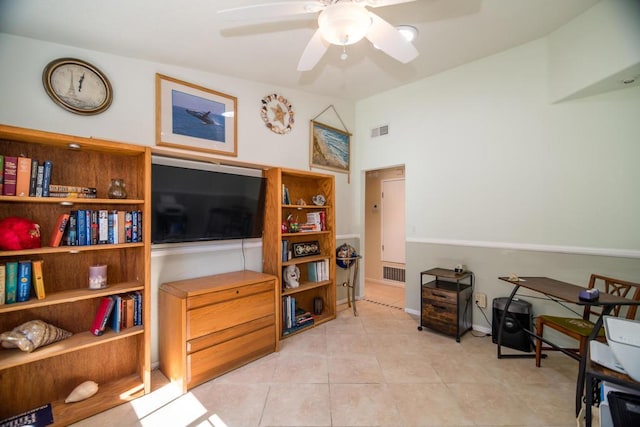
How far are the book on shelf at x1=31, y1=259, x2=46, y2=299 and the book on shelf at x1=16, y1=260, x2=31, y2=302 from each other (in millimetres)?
22

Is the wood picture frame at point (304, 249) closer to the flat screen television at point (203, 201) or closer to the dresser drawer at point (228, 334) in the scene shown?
the flat screen television at point (203, 201)

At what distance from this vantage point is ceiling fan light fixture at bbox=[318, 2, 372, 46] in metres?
1.35

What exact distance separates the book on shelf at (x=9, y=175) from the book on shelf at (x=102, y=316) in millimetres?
863

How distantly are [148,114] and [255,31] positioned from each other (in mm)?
1144

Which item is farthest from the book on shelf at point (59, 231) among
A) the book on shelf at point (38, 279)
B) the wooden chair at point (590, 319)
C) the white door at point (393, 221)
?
the white door at point (393, 221)

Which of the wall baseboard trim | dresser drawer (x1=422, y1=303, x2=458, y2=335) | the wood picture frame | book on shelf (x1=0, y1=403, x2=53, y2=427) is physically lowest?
book on shelf (x1=0, y1=403, x2=53, y2=427)

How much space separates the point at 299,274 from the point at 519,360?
226cm

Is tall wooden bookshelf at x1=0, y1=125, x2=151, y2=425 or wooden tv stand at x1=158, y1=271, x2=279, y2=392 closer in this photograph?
tall wooden bookshelf at x1=0, y1=125, x2=151, y2=425

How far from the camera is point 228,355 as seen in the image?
213 centimetres

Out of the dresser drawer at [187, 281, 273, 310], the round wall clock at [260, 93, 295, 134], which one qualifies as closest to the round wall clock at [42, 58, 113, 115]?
the round wall clock at [260, 93, 295, 134]

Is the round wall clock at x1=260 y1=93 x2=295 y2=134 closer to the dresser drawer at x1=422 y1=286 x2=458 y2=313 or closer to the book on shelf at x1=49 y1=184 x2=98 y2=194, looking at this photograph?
the book on shelf at x1=49 y1=184 x2=98 y2=194

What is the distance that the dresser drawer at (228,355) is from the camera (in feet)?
6.40

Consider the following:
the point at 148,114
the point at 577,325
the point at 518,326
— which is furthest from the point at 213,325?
the point at 577,325

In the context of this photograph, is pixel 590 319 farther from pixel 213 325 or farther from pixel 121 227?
pixel 121 227
